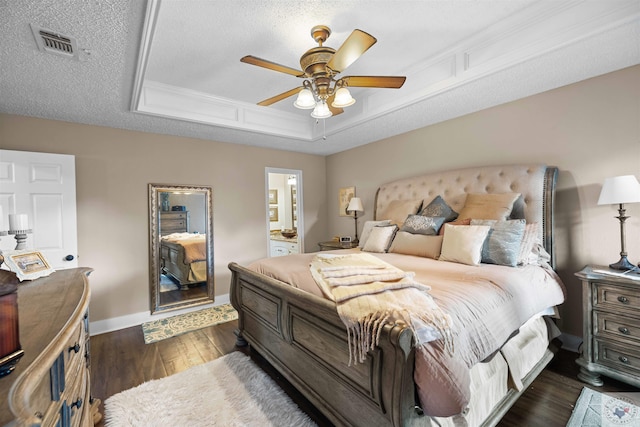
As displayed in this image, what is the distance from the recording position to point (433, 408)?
3.94 feet

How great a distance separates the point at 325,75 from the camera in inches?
79.0

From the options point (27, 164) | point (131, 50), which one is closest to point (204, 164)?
point (27, 164)

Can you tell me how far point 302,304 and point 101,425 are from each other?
1.55m

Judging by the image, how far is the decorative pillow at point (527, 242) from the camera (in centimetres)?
233

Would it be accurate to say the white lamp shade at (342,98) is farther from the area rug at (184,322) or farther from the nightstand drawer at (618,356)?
the area rug at (184,322)

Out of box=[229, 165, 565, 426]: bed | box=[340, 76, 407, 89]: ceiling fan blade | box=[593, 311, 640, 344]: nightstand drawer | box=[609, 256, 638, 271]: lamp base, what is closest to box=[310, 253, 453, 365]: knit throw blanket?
box=[229, 165, 565, 426]: bed

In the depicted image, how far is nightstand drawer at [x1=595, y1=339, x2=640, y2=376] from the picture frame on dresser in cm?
370

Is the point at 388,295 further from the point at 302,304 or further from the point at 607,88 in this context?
the point at 607,88

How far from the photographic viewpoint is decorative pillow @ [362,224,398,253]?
322cm

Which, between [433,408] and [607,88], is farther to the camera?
[607,88]

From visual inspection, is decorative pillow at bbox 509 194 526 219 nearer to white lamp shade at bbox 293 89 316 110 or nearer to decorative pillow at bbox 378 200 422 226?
decorative pillow at bbox 378 200 422 226

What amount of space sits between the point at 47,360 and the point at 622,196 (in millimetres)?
3157

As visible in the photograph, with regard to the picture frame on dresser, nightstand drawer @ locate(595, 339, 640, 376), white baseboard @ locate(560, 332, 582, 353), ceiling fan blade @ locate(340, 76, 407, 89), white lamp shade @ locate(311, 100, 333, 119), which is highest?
ceiling fan blade @ locate(340, 76, 407, 89)

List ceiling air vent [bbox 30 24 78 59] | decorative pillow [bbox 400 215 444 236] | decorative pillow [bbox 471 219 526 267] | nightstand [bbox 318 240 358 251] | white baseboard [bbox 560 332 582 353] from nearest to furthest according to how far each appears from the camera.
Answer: ceiling air vent [bbox 30 24 78 59], decorative pillow [bbox 471 219 526 267], white baseboard [bbox 560 332 582 353], decorative pillow [bbox 400 215 444 236], nightstand [bbox 318 240 358 251]
